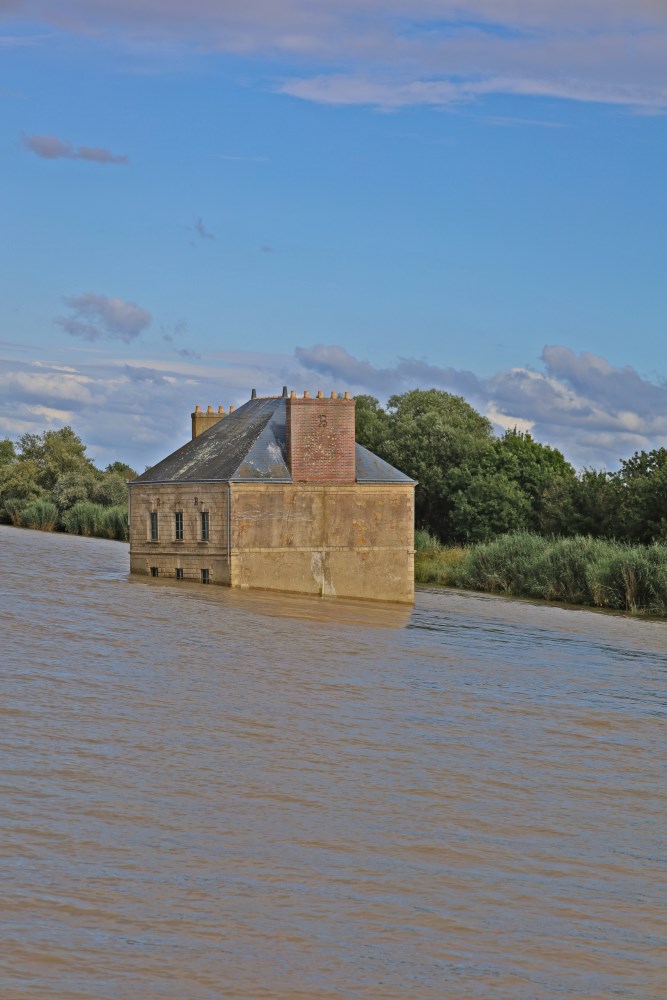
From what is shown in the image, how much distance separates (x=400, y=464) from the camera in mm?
68062

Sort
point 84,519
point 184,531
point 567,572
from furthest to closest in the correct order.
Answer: point 84,519 → point 567,572 → point 184,531

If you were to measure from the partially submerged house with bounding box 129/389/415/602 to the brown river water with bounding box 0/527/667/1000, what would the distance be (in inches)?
555

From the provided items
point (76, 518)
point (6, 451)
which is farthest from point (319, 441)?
point (6, 451)

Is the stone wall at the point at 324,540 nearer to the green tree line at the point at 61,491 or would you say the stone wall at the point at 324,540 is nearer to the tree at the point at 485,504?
the tree at the point at 485,504

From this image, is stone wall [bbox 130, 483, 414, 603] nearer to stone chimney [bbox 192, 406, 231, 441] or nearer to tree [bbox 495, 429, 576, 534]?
stone chimney [bbox 192, 406, 231, 441]

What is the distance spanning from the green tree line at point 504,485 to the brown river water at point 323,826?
23526 mm

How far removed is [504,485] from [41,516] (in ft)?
109

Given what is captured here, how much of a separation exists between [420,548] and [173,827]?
42784 mm

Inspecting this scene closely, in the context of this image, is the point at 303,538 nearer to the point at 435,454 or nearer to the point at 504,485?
the point at 504,485

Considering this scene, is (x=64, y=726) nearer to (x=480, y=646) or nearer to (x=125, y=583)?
(x=480, y=646)

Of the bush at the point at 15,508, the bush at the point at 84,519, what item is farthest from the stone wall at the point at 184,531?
the bush at the point at 15,508

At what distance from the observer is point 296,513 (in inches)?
1495

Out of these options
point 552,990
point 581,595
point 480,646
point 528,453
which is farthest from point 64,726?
point 528,453

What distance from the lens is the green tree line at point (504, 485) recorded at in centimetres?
4644
